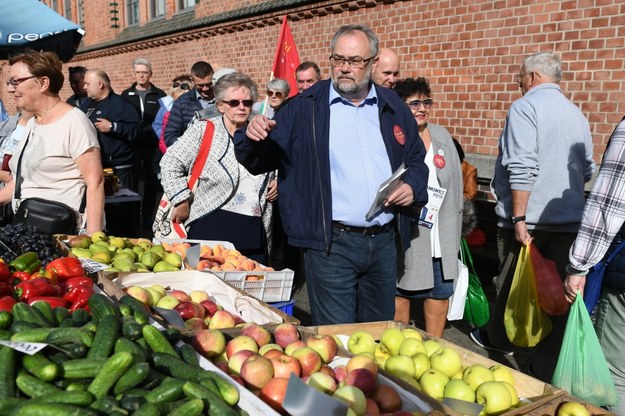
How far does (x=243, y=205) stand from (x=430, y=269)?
142 centimetres

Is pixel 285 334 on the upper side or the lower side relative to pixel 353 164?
lower

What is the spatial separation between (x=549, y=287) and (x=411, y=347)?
181 cm

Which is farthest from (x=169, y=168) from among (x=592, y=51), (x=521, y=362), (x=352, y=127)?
(x=592, y=51)

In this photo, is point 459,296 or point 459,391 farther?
point 459,296

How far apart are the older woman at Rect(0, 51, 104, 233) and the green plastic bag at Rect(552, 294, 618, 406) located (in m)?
3.18

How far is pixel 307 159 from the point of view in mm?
3406

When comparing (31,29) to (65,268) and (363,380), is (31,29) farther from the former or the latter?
Result: (363,380)

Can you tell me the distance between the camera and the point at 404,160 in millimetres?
3590

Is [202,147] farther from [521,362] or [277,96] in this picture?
[521,362]

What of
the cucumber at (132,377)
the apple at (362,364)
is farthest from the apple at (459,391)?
the cucumber at (132,377)

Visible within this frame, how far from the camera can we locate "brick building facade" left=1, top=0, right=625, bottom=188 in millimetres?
5639

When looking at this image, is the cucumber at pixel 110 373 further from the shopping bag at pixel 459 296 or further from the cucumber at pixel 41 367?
the shopping bag at pixel 459 296

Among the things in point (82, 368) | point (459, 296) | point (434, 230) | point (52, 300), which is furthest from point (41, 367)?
point (459, 296)

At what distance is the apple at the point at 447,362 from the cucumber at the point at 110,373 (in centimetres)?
129
